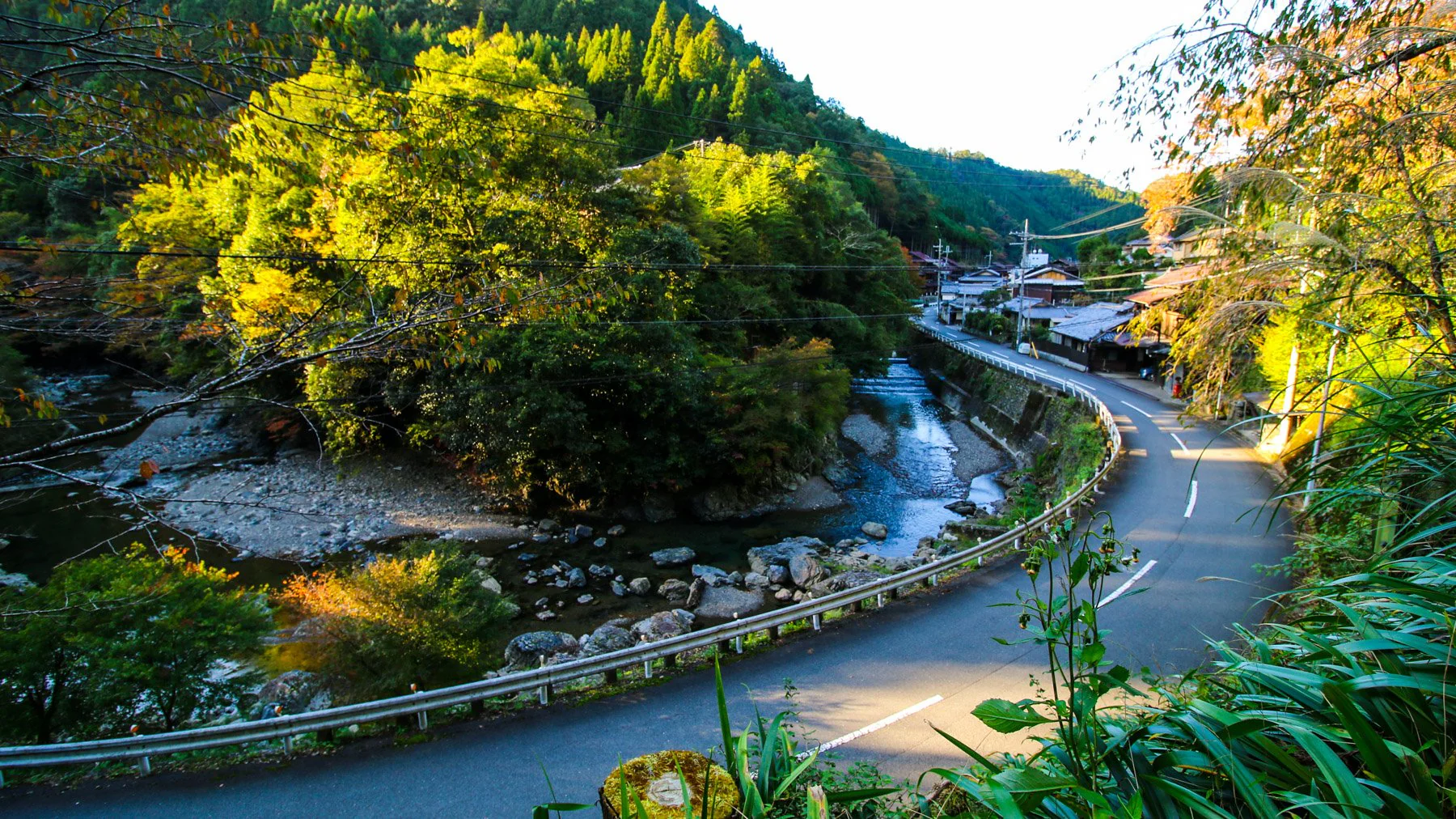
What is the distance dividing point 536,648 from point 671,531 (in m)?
7.05

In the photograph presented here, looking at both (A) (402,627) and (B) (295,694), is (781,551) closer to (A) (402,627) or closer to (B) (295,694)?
(A) (402,627)

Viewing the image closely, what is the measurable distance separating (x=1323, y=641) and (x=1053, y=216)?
4315 inches

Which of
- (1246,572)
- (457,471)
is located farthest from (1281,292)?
(457,471)

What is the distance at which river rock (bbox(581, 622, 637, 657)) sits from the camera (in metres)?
10.7

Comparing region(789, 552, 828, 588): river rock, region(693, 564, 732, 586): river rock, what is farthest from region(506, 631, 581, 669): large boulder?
region(789, 552, 828, 588): river rock

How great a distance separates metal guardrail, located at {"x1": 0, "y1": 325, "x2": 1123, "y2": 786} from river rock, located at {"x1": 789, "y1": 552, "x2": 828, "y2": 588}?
3686 millimetres

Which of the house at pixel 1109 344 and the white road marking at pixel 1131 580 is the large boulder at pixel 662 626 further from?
the house at pixel 1109 344

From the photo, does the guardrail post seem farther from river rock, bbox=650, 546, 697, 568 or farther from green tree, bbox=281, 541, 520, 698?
river rock, bbox=650, 546, 697, 568

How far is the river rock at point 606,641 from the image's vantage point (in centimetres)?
1070

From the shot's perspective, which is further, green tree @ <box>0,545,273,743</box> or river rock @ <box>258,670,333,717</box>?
river rock @ <box>258,670,333,717</box>

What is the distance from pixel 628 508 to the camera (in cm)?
1878

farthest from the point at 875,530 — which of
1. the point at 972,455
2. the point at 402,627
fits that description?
the point at 402,627

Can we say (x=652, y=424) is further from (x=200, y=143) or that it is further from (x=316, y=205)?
(x=200, y=143)

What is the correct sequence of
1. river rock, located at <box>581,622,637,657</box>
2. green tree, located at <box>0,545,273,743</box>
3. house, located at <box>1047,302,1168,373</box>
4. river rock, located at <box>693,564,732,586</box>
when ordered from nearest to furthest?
green tree, located at <box>0,545,273,743</box> → river rock, located at <box>581,622,637,657</box> → river rock, located at <box>693,564,732,586</box> → house, located at <box>1047,302,1168,373</box>
